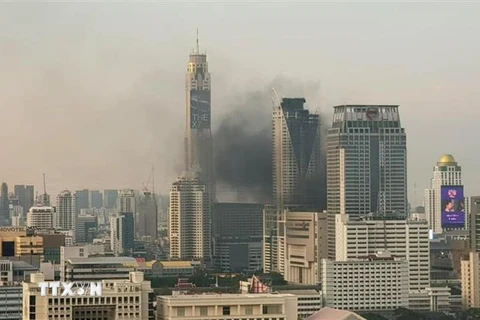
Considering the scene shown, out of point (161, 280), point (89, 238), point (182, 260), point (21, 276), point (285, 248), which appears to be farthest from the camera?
point (89, 238)

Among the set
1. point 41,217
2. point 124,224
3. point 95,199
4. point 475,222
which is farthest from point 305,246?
point 124,224

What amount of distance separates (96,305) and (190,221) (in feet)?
140

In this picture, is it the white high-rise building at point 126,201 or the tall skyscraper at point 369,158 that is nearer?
the tall skyscraper at point 369,158

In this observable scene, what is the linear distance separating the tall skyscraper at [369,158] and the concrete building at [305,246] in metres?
1.24

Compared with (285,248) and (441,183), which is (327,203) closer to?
(285,248)

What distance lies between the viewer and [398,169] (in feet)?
A: 191

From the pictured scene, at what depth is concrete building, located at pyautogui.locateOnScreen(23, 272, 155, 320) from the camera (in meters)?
24.5

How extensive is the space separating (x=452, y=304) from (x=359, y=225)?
431cm

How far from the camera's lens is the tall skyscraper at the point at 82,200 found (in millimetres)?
59881

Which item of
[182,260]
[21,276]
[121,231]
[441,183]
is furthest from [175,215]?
[21,276]

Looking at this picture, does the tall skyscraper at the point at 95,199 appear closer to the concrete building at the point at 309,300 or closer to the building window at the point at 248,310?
the concrete building at the point at 309,300

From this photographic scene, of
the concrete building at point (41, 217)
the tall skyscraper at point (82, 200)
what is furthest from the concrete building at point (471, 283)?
the concrete building at point (41, 217)

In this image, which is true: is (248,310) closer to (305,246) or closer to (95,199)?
(305,246)

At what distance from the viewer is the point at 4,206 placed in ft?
212
